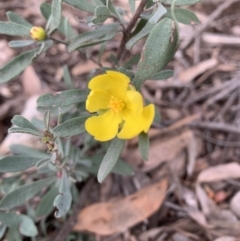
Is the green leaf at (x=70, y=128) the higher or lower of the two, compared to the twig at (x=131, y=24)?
lower

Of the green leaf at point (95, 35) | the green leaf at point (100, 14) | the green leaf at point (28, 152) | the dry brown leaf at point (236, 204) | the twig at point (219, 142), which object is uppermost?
the green leaf at point (100, 14)

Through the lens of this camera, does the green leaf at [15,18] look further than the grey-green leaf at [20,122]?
Yes

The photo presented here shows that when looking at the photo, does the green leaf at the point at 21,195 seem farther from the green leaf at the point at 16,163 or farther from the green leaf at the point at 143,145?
the green leaf at the point at 143,145

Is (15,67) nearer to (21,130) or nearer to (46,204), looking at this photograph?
(21,130)

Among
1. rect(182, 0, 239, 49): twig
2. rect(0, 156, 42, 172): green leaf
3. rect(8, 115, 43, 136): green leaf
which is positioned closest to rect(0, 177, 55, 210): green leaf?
rect(0, 156, 42, 172): green leaf

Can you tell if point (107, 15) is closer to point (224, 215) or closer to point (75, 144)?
point (75, 144)

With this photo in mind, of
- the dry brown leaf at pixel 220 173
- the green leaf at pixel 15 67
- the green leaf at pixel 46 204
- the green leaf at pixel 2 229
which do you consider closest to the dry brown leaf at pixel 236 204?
the dry brown leaf at pixel 220 173

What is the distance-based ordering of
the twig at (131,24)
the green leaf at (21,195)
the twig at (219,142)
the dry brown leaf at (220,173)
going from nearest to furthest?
the twig at (131,24), the green leaf at (21,195), the dry brown leaf at (220,173), the twig at (219,142)
